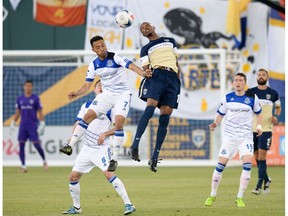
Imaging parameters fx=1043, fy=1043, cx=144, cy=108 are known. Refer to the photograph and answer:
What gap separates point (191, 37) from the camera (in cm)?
3247

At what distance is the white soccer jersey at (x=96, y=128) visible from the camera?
16.2m

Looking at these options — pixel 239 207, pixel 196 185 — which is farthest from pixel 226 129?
pixel 196 185

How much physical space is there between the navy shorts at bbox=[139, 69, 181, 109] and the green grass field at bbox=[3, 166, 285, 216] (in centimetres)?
176

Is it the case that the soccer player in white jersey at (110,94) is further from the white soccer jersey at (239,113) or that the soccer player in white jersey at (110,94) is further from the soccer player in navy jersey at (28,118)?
the soccer player in navy jersey at (28,118)

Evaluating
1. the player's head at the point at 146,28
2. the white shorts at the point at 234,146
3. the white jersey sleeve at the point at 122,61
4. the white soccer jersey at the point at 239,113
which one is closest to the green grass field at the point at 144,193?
the white shorts at the point at 234,146

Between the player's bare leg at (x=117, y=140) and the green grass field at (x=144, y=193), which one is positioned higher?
the player's bare leg at (x=117, y=140)

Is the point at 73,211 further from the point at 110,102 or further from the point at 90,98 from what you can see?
the point at 90,98

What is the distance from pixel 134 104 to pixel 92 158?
1477 cm

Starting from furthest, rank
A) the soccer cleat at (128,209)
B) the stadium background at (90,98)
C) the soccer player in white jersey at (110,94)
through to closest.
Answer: the stadium background at (90,98) → the soccer player in white jersey at (110,94) → the soccer cleat at (128,209)

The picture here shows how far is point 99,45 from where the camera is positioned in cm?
1569

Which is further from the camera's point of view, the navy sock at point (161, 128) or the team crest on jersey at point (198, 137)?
the team crest on jersey at point (198, 137)

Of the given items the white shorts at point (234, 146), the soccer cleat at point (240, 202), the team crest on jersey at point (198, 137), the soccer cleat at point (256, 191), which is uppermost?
the white shorts at point (234, 146)

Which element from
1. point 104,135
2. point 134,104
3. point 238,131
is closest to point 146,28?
point 104,135

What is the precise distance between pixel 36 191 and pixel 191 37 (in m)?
12.7
